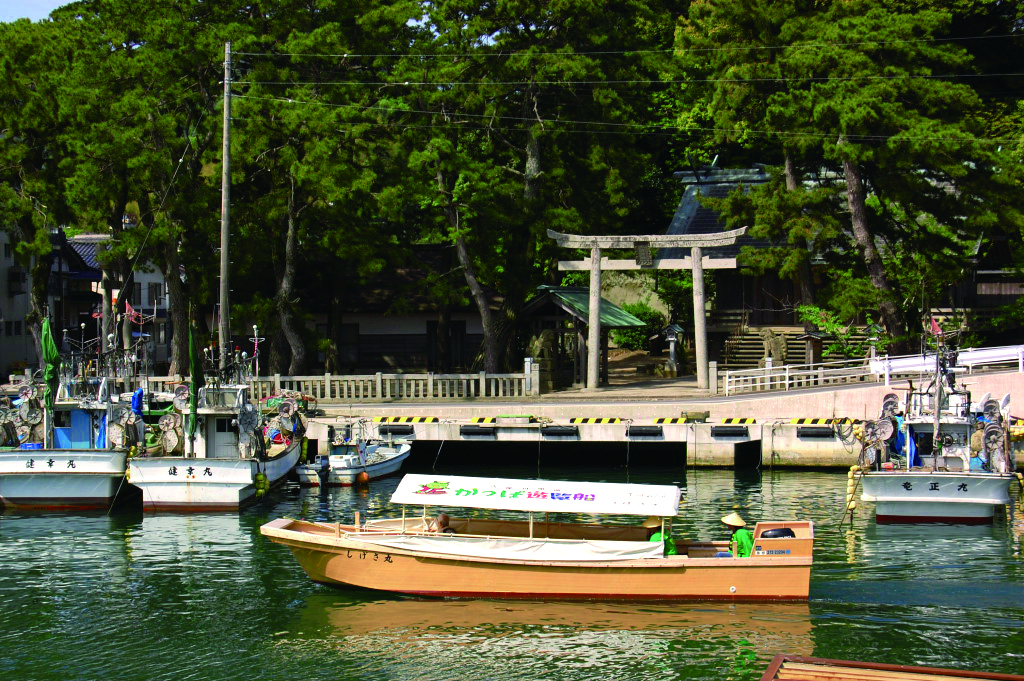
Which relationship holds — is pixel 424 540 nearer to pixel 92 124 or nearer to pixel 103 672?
pixel 103 672

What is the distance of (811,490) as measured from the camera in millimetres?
35062

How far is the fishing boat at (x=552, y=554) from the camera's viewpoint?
73.7 feet

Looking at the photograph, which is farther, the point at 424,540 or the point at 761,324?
the point at 761,324

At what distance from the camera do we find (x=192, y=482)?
32375 millimetres

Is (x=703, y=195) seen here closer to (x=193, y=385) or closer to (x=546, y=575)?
(x=193, y=385)

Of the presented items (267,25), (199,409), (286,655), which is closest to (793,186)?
(267,25)

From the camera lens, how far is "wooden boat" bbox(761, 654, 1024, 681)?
1350cm

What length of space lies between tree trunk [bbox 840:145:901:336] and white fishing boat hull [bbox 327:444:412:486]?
62.0 ft

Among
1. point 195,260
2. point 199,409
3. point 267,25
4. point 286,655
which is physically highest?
point 267,25

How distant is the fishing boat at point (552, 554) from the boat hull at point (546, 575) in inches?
0.8

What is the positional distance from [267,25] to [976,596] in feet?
113

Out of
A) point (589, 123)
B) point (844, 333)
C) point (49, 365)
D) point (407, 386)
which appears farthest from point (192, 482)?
point (844, 333)

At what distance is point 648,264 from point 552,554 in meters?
23.5

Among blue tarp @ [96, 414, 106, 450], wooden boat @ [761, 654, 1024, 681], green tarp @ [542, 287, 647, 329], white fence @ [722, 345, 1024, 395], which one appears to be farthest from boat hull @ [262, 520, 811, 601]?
green tarp @ [542, 287, 647, 329]
